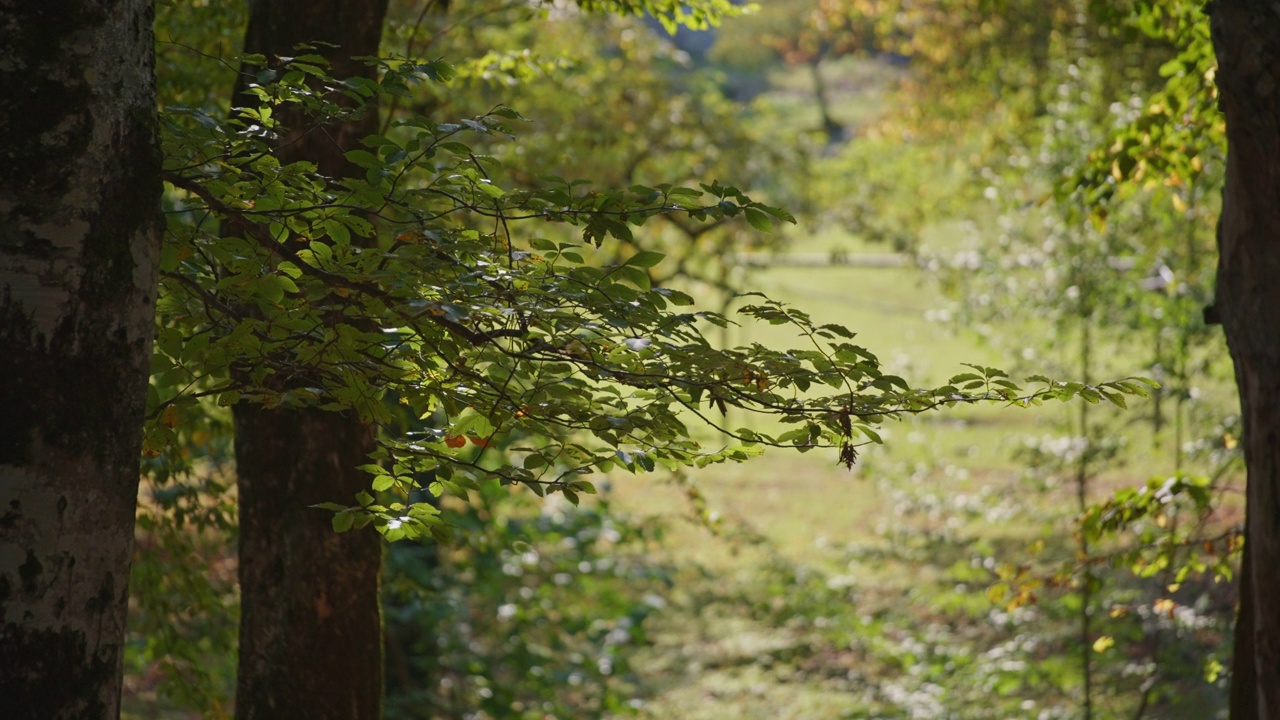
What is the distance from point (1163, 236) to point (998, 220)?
1.00m

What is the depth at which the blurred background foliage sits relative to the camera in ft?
16.2

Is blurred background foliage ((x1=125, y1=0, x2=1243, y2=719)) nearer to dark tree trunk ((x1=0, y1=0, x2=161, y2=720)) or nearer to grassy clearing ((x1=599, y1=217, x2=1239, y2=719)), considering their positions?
grassy clearing ((x1=599, y1=217, x2=1239, y2=719))

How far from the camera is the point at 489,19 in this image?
10.1 meters

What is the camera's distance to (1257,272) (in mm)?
3146

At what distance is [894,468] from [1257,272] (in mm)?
7723

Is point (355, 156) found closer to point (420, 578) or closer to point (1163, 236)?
point (420, 578)

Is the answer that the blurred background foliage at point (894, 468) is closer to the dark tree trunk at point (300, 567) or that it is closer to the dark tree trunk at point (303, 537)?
the dark tree trunk at point (303, 537)

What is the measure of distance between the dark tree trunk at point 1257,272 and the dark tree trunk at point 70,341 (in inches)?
98.1

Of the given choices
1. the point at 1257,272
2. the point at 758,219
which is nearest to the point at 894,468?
the point at 1257,272

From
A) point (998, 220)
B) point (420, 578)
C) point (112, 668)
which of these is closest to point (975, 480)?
point (998, 220)

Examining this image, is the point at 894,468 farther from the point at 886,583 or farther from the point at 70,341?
the point at 70,341

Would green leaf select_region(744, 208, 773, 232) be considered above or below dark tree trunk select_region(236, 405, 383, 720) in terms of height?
above

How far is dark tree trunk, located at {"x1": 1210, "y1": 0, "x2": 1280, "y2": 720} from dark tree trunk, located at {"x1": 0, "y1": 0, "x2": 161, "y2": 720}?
2.49m

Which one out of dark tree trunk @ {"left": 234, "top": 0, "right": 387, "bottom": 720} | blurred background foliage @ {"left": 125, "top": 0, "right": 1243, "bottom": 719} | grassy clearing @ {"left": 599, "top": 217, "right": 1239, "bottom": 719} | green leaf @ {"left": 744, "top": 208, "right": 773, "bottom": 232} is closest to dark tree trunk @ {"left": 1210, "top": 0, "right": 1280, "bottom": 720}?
blurred background foliage @ {"left": 125, "top": 0, "right": 1243, "bottom": 719}
